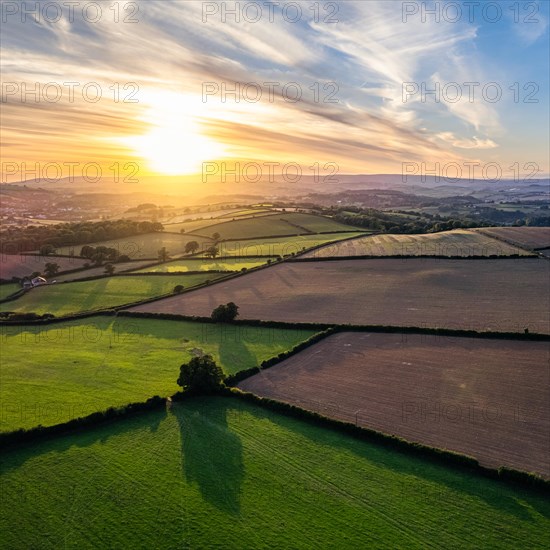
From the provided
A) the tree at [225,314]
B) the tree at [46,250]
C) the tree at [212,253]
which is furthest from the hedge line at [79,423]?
the tree at [46,250]

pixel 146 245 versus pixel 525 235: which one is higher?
pixel 525 235

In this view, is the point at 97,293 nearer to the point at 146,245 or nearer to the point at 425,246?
the point at 146,245

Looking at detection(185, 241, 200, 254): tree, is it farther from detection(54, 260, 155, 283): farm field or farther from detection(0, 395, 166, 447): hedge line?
detection(0, 395, 166, 447): hedge line

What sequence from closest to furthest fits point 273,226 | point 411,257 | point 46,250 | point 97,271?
point 411,257
point 97,271
point 46,250
point 273,226

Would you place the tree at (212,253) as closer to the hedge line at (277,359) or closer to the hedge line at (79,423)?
the hedge line at (277,359)

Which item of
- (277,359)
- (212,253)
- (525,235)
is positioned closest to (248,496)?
(277,359)

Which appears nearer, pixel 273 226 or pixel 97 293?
pixel 97 293
